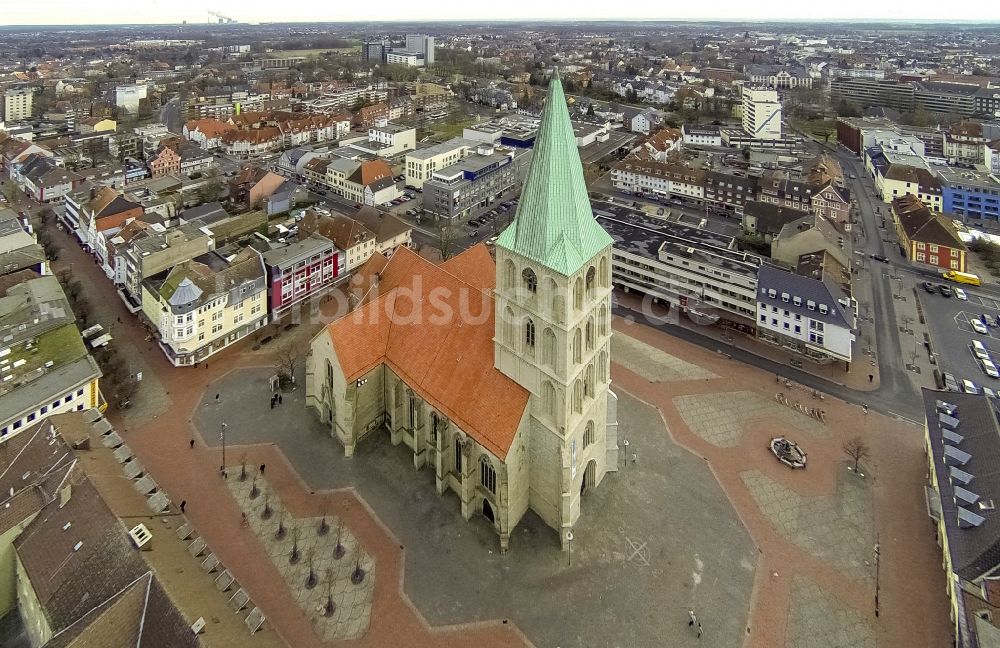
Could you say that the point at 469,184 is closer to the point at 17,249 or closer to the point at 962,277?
the point at 17,249

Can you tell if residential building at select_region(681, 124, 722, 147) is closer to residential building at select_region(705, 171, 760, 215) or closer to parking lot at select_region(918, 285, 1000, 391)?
residential building at select_region(705, 171, 760, 215)

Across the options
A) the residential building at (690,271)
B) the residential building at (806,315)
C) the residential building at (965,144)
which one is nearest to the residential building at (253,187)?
the residential building at (690,271)

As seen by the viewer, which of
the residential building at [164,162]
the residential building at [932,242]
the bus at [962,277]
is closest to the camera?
the bus at [962,277]

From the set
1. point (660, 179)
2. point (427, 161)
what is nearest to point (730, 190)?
point (660, 179)

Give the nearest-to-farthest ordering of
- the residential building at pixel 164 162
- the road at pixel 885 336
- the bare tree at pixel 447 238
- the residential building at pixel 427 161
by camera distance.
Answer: the road at pixel 885 336 → the bare tree at pixel 447 238 → the residential building at pixel 427 161 → the residential building at pixel 164 162

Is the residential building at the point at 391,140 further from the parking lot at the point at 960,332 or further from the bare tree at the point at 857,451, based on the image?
the bare tree at the point at 857,451

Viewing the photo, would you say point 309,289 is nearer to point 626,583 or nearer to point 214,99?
point 626,583
